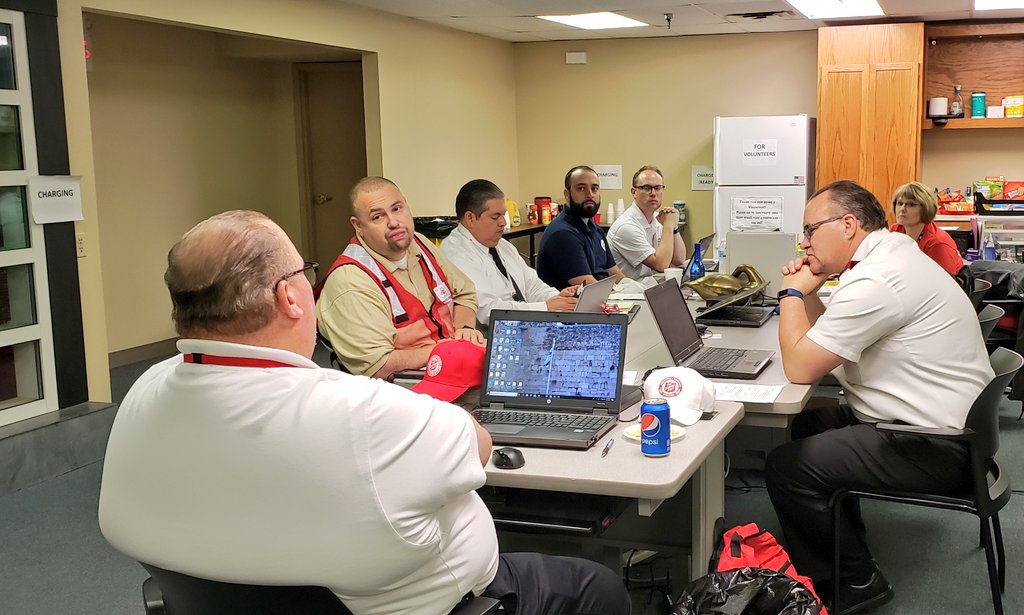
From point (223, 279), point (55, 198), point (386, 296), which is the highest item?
point (55, 198)

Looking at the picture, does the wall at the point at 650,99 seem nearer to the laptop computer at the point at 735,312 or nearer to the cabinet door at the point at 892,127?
the cabinet door at the point at 892,127

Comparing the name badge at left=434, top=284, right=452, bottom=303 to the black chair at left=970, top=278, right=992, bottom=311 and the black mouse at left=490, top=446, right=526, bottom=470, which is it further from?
the black chair at left=970, top=278, right=992, bottom=311

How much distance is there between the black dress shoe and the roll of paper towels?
17.8 ft

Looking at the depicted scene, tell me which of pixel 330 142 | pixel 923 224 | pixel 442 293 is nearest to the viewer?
pixel 442 293

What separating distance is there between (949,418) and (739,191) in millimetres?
5059

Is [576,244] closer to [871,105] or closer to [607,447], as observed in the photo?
[607,447]

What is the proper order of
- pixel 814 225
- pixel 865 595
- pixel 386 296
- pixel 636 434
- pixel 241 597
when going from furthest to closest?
pixel 386 296 → pixel 814 225 → pixel 865 595 → pixel 636 434 → pixel 241 597

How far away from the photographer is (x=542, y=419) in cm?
243

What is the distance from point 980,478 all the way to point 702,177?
19.7ft

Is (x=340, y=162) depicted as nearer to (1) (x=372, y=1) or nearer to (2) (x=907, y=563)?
(1) (x=372, y=1)

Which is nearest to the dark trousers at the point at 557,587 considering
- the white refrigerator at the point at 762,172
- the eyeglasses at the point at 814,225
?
the eyeglasses at the point at 814,225

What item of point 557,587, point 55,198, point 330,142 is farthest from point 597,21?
point 557,587

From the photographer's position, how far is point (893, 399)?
9.12 ft

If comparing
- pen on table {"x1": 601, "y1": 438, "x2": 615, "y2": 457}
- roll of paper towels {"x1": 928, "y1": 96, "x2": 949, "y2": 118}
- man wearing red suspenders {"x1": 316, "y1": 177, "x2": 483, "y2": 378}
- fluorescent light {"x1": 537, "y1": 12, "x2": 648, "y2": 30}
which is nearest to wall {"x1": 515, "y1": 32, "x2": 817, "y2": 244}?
Answer: fluorescent light {"x1": 537, "y1": 12, "x2": 648, "y2": 30}
